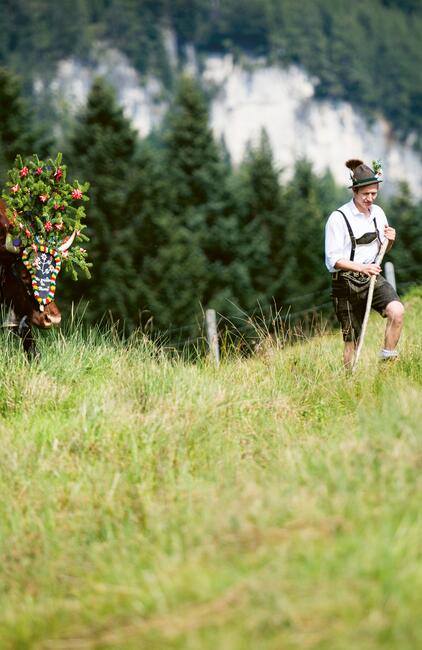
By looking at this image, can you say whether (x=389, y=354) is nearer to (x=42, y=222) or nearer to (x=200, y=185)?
(x=42, y=222)

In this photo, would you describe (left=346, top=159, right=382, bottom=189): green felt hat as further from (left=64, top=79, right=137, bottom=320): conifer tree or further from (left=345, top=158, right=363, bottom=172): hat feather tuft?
(left=64, top=79, right=137, bottom=320): conifer tree

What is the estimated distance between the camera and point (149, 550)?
3.71m

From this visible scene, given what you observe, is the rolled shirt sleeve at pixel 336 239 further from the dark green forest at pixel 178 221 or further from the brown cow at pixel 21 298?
the dark green forest at pixel 178 221

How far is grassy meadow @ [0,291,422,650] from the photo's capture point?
3.05 meters

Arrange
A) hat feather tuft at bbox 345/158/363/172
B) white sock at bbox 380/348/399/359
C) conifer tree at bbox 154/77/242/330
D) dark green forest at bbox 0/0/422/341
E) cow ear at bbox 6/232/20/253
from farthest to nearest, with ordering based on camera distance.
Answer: conifer tree at bbox 154/77/242/330, dark green forest at bbox 0/0/422/341, cow ear at bbox 6/232/20/253, hat feather tuft at bbox 345/158/363/172, white sock at bbox 380/348/399/359

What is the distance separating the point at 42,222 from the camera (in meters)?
7.58

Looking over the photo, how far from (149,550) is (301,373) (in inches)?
131

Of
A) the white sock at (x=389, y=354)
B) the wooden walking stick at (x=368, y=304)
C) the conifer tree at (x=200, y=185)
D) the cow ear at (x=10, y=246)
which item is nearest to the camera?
the wooden walking stick at (x=368, y=304)

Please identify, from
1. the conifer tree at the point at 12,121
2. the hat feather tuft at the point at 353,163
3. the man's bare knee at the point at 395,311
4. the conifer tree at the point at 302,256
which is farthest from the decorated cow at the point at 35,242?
the conifer tree at the point at 302,256

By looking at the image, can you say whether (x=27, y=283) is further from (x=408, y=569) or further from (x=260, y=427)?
(x=408, y=569)

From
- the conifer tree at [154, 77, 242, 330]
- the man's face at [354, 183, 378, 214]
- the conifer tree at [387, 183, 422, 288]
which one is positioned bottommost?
the conifer tree at [387, 183, 422, 288]

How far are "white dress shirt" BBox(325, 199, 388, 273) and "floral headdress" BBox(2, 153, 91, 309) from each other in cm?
225

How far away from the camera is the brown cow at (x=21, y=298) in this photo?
7.36m

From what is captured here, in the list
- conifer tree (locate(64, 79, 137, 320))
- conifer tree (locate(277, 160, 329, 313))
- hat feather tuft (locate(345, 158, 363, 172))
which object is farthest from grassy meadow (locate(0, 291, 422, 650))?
conifer tree (locate(277, 160, 329, 313))
